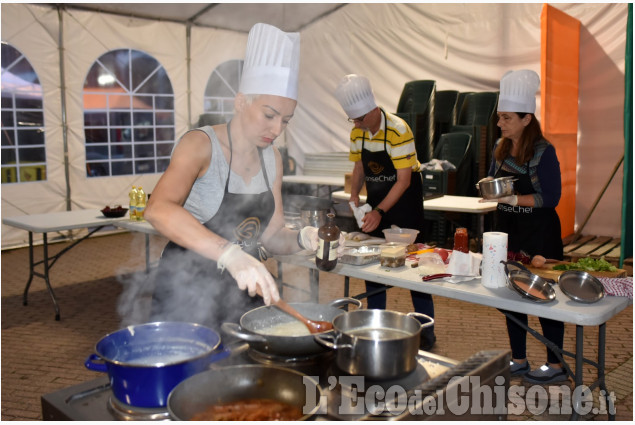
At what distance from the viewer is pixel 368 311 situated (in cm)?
167

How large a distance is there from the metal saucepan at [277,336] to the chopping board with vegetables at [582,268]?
1528 mm

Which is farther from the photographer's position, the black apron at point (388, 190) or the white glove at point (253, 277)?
the black apron at point (388, 190)

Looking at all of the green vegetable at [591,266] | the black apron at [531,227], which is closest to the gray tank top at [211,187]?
the green vegetable at [591,266]

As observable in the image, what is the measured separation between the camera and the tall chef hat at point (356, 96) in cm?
407

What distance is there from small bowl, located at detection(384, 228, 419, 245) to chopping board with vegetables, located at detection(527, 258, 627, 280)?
0.83 m

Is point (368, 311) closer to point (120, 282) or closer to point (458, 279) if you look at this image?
point (458, 279)

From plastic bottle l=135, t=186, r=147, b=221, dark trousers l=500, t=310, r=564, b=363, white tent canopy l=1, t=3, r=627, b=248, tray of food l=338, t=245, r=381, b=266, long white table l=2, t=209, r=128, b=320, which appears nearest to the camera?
tray of food l=338, t=245, r=381, b=266

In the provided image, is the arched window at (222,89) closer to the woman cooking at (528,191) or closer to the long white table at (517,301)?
the woman cooking at (528,191)

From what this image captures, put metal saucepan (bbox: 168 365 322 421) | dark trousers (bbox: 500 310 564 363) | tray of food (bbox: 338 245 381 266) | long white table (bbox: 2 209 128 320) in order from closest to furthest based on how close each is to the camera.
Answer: metal saucepan (bbox: 168 365 322 421), tray of food (bbox: 338 245 381 266), dark trousers (bbox: 500 310 564 363), long white table (bbox: 2 209 128 320)

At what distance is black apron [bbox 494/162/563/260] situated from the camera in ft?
11.9

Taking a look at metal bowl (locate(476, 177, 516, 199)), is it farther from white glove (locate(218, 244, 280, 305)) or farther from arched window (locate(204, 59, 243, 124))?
arched window (locate(204, 59, 243, 124))

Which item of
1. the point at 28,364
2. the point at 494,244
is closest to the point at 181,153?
the point at 494,244

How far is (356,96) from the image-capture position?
407 cm

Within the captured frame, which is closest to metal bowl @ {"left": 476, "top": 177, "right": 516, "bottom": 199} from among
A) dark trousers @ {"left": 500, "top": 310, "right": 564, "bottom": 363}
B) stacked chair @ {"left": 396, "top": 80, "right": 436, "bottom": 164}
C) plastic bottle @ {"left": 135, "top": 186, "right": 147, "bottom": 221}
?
dark trousers @ {"left": 500, "top": 310, "right": 564, "bottom": 363}
